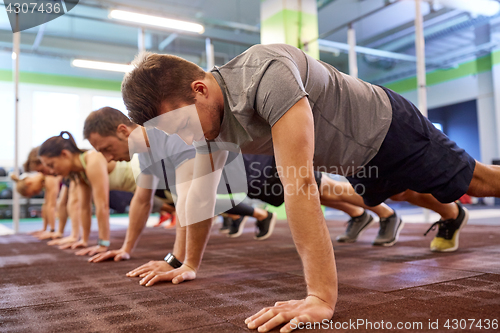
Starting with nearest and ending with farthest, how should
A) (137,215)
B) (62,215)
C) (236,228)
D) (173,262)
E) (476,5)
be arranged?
(173,262)
(137,215)
(236,228)
(62,215)
(476,5)

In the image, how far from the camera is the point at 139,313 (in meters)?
0.99

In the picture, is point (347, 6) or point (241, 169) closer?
point (241, 169)

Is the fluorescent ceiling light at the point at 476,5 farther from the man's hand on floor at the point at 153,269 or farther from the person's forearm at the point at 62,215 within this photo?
the person's forearm at the point at 62,215

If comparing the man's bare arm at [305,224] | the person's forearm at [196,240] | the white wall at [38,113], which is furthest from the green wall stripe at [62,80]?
the man's bare arm at [305,224]

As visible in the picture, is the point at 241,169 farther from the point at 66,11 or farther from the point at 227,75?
the point at 66,11

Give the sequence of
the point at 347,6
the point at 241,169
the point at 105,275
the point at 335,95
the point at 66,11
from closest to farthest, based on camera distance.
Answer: the point at 335,95 < the point at 105,275 < the point at 241,169 < the point at 66,11 < the point at 347,6

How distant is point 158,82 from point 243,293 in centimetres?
67

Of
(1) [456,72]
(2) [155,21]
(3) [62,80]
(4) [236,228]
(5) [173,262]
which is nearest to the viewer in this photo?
(5) [173,262]

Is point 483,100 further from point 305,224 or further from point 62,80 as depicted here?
point 62,80

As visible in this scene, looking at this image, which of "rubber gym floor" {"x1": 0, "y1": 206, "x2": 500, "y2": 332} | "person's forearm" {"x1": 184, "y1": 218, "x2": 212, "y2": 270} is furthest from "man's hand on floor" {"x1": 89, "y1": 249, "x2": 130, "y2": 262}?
"person's forearm" {"x1": 184, "y1": 218, "x2": 212, "y2": 270}

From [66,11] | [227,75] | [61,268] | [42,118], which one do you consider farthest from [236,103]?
[42,118]

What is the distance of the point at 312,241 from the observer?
0.80 meters

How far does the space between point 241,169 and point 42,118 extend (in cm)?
802

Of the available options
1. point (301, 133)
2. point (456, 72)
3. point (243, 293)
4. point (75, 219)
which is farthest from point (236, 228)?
point (456, 72)
